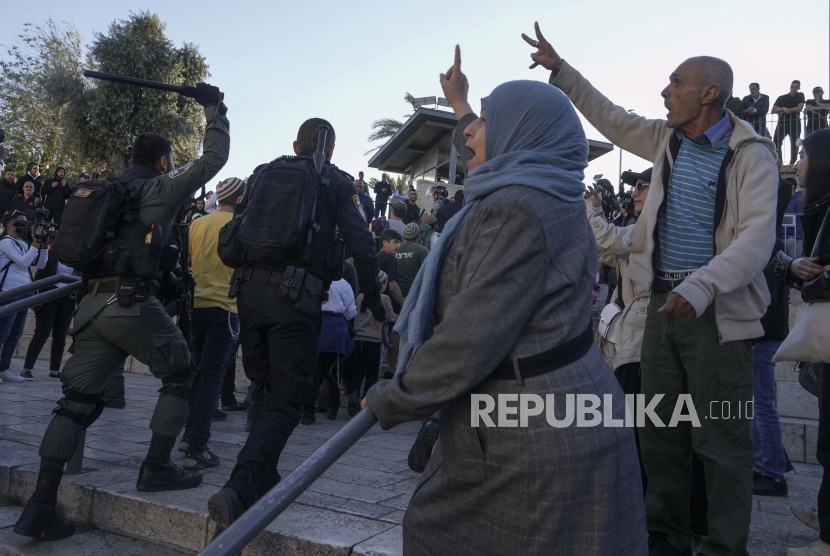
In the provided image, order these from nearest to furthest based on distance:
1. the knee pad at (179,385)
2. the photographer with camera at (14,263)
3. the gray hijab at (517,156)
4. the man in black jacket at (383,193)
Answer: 1. the gray hijab at (517,156)
2. the knee pad at (179,385)
3. the photographer with camera at (14,263)
4. the man in black jacket at (383,193)

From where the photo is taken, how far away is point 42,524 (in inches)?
140

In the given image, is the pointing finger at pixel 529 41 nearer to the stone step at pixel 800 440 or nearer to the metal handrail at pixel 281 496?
the metal handrail at pixel 281 496

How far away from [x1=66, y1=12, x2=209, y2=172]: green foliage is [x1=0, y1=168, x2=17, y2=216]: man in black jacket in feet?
45.9

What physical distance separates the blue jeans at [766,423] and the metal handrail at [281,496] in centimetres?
361

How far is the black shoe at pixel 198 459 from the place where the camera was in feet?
14.6

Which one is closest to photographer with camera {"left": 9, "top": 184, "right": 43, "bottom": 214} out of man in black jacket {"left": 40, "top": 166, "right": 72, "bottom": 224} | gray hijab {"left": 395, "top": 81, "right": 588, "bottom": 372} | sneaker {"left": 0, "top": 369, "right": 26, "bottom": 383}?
man in black jacket {"left": 40, "top": 166, "right": 72, "bottom": 224}

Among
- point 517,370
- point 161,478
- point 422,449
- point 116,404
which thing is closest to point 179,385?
point 161,478

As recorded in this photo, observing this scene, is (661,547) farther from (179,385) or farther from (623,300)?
(179,385)

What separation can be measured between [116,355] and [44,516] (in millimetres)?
895

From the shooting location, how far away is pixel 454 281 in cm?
193

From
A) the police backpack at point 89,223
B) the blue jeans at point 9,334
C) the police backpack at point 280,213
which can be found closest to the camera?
the police backpack at point 280,213

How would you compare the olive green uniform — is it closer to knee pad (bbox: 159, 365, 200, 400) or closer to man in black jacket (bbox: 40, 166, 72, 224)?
knee pad (bbox: 159, 365, 200, 400)

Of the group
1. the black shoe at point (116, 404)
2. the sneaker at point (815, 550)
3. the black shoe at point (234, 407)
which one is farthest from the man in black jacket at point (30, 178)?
the sneaker at point (815, 550)

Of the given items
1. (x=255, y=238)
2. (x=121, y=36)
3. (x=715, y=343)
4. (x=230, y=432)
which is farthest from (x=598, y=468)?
(x=121, y=36)
